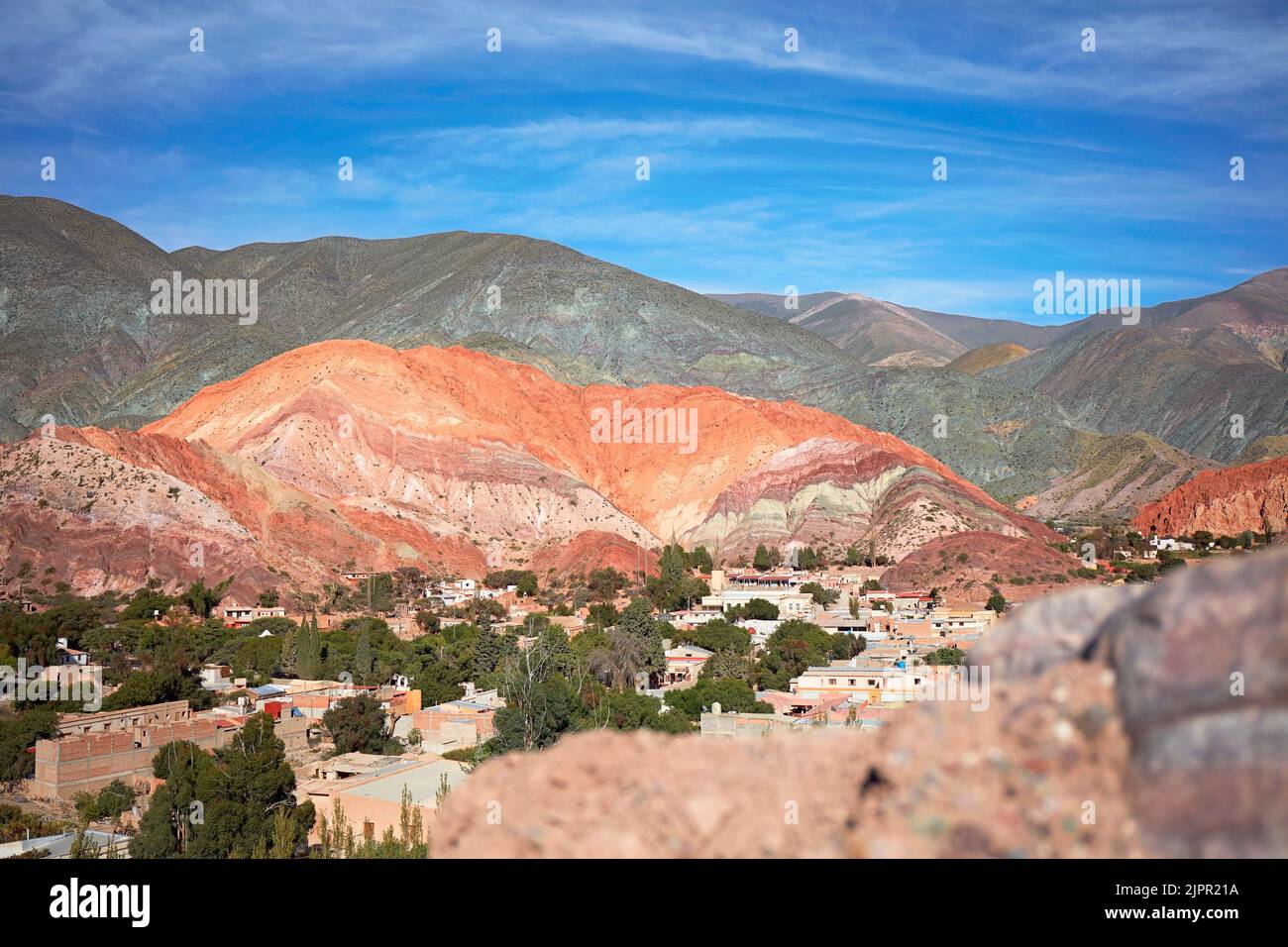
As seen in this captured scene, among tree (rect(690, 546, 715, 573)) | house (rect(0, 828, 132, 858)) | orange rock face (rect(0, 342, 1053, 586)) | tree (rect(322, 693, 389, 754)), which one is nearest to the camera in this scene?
house (rect(0, 828, 132, 858))

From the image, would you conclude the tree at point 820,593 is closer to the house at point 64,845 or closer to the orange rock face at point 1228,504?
the orange rock face at point 1228,504

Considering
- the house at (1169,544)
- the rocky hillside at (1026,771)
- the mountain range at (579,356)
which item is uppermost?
the mountain range at (579,356)

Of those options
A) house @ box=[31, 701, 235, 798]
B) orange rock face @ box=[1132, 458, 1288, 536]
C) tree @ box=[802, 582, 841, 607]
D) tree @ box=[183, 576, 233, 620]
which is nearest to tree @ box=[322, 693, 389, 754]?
house @ box=[31, 701, 235, 798]

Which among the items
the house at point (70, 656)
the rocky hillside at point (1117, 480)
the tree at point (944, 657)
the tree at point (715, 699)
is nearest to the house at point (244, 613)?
the house at point (70, 656)

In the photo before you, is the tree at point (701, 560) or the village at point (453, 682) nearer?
the village at point (453, 682)

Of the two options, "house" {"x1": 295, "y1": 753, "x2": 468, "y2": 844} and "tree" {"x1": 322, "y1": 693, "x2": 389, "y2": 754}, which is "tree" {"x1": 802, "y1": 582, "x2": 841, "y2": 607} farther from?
"house" {"x1": 295, "y1": 753, "x2": 468, "y2": 844}
